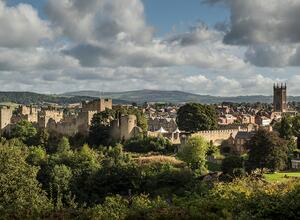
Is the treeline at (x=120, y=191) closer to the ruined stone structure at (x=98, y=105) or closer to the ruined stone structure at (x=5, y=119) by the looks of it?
the ruined stone structure at (x=5, y=119)

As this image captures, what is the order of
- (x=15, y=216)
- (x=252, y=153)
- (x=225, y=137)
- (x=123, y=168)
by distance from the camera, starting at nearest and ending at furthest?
(x=15, y=216) < (x=123, y=168) < (x=252, y=153) < (x=225, y=137)

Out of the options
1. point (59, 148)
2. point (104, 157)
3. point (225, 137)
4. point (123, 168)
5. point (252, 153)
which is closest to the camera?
point (123, 168)

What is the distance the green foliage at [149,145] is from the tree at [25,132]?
1094 cm

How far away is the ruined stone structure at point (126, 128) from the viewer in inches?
1849

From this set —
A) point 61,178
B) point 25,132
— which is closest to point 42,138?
point 25,132

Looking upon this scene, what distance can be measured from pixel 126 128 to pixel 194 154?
420 inches

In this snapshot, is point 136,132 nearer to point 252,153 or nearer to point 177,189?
point 252,153

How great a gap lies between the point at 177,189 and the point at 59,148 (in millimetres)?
17636

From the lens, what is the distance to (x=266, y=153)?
36.1 meters

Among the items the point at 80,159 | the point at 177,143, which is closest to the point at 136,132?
the point at 177,143

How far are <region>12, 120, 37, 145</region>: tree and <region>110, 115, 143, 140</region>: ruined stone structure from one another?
8.59 metres

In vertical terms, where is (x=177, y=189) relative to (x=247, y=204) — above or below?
below

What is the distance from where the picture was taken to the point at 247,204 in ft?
45.1

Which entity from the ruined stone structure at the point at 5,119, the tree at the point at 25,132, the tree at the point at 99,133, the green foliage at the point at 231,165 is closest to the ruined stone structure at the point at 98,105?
the tree at the point at 25,132
